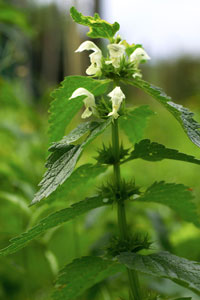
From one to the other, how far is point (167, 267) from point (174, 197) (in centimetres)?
19

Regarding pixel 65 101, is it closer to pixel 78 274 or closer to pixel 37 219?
pixel 78 274

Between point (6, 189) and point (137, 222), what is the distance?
1.96 feet

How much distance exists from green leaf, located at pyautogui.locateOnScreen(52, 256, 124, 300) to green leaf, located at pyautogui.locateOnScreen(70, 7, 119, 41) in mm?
391

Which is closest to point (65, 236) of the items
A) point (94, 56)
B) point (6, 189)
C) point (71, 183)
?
point (6, 189)

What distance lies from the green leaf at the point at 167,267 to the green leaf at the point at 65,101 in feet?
0.88

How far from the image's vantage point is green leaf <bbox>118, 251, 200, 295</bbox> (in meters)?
0.54

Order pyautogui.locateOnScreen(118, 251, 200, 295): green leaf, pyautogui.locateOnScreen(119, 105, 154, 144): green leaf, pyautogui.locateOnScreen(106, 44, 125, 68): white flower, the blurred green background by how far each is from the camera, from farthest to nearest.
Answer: the blurred green background < pyautogui.locateOnScreen(119, 105, 154, 144): green leaf < pyautogui.locateOnScreen(106, 44, 125, 68): white flower < pyautogui.locateOnScreen(118, 251, 200, 295): green leaf

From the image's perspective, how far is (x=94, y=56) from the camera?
0.68m

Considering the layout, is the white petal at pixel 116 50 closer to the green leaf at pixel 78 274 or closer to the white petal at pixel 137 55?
A: the white petal at pixel 137 55

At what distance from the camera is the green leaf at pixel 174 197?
2.31ft

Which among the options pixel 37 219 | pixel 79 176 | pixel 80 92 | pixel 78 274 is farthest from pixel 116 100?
pixel 37 219

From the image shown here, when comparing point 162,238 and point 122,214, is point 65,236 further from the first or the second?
point 122,214

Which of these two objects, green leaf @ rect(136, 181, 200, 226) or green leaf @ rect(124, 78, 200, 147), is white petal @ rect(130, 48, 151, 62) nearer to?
green leaf @ rect(124, 78, 200, 147)

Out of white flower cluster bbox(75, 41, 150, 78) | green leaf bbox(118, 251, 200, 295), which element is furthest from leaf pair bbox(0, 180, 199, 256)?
white flower cluster bbox(75, 41, 150, 78)
